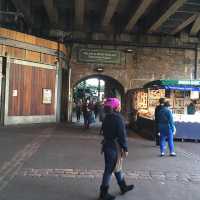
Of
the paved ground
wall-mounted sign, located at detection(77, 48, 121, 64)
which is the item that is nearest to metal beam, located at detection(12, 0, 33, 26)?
wall-mounted sign, located at detection(77, 48, 121, 64)

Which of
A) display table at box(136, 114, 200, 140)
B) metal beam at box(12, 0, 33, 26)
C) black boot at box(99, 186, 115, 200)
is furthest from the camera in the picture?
metal beam at box(12, 0, 33, 26)

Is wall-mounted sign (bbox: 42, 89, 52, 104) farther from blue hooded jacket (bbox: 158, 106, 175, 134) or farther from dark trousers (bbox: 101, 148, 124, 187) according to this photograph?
dark trousers (bbox: 101, 148, 124, 187)

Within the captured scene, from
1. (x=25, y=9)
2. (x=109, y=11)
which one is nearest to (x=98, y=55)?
(x=109, y=11)

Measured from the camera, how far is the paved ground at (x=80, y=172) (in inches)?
281

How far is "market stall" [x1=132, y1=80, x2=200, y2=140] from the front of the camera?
1731 cm

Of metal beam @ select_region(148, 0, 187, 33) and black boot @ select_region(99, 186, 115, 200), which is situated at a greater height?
metal beam @ select_region(148, 0, 187, 33)

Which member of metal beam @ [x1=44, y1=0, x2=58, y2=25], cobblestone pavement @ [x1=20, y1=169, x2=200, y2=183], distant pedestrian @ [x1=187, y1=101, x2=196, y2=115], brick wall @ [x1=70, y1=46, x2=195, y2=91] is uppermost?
metal beam @ [x1=44, y1=0, x2=58, y2=25]

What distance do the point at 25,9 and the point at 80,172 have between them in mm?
16656

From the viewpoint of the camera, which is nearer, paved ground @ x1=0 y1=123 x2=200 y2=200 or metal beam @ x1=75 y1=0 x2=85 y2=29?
paved ground @ x1=0 y1=123 x2=200 y2=200

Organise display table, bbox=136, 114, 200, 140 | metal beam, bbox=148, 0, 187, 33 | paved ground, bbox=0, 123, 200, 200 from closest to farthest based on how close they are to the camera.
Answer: paved ground, bbox=0, 123, 200, 200 < display table, bbox=136, 114, 200, 140 < metal beam, bbox=148, 0, 187, 33

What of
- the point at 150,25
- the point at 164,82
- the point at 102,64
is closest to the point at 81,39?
the point at 102,64

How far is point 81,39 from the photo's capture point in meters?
27.8

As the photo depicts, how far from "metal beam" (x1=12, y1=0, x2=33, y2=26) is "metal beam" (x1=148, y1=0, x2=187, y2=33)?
22.7 ft

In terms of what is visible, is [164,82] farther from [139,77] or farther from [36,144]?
[139,77]
